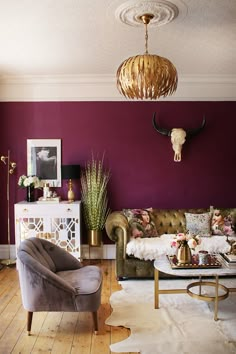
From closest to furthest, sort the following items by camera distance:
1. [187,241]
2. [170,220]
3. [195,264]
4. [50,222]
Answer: [195,264] < [187,241] < [50,222] < [170,220]

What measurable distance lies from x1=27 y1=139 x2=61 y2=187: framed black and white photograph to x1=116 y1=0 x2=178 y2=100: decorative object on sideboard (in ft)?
8.87

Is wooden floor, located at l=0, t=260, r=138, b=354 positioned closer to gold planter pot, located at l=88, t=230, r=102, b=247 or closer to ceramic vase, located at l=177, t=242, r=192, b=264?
ceramic vase, located at l=177, t=242, r=192, b=264

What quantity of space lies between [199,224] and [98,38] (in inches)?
112

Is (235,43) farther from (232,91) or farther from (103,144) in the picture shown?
(103,144)

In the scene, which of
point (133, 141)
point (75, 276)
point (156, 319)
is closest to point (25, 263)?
point (75, 276)

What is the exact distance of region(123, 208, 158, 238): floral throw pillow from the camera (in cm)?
491

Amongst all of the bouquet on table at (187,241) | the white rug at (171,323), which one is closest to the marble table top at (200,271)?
the bouquet on table at (187,241)

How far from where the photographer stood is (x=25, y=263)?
3.15 meters

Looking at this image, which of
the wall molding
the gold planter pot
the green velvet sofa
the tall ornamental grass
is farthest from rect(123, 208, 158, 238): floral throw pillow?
the wall molding

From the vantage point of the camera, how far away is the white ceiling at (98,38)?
2979mm

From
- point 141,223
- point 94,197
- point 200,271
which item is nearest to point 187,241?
point 200,271

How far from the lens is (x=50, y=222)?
5129 millimetres

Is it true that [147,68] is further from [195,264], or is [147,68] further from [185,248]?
[195,264]

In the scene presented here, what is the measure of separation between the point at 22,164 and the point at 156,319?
3.22 meters
